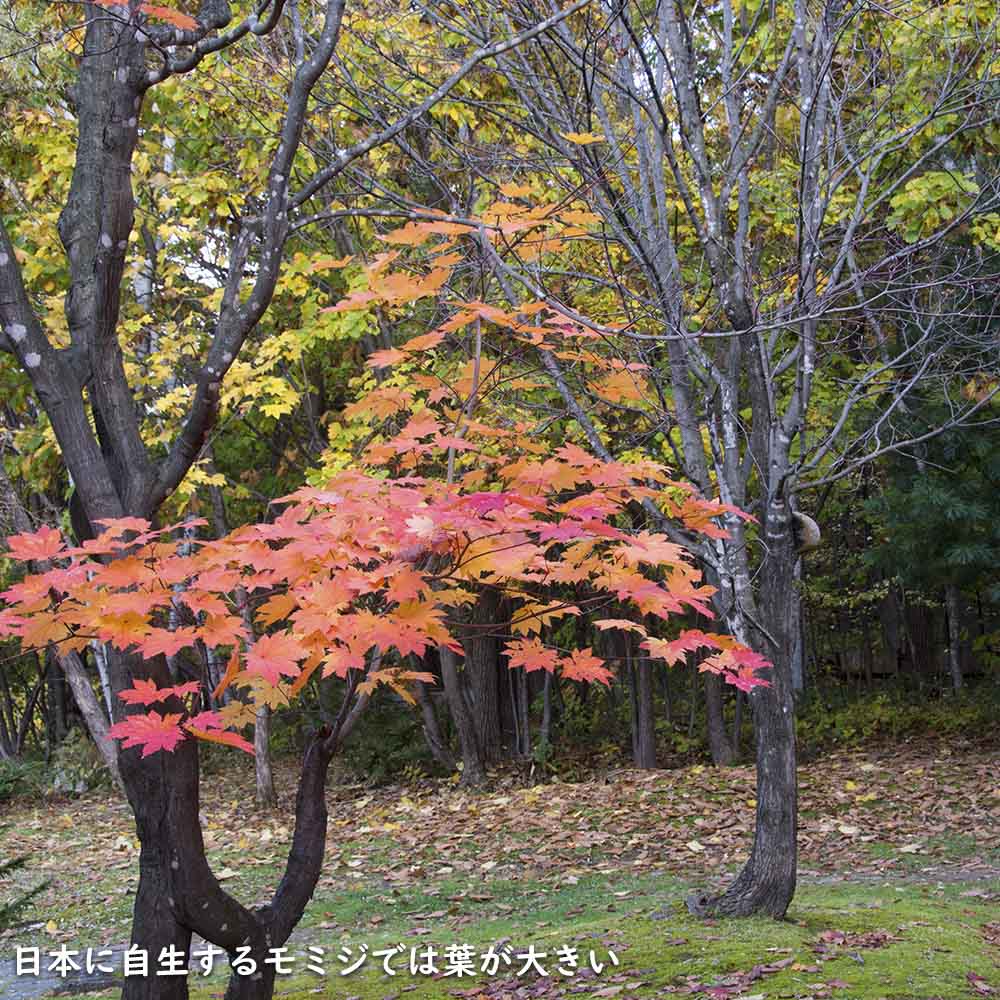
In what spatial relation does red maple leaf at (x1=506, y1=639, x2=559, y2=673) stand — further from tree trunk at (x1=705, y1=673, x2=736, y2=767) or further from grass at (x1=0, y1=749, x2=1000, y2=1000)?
tree trunk at (x1=705, y1=673, x2=736, y2=767)

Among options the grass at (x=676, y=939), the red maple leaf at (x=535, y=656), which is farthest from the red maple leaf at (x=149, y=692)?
the grass at (x=676, y=939)

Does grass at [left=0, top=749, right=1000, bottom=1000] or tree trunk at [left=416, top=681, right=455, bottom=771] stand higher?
tree trunk at [left=416, top=681, right=455, bottom=771]

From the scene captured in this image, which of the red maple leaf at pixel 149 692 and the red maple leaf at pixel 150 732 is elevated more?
the red maple leaf at pixel 149 692

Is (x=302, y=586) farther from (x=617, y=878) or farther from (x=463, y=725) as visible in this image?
(x=463, y=725)

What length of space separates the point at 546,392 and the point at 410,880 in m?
4.46

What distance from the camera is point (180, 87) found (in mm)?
9539

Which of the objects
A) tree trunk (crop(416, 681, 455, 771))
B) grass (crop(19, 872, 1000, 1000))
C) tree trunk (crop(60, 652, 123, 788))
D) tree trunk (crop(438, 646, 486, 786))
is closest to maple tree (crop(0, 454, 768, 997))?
grass (crop(19, 872, 1000, 1000))

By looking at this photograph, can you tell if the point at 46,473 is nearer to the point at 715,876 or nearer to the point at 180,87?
the point at 180,87

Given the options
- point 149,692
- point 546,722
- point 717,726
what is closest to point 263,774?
point 546,722

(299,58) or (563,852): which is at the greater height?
(299,58)

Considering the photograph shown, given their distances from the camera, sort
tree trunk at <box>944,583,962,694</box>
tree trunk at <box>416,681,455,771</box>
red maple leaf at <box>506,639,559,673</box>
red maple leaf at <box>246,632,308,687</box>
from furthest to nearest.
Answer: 1. tree trunk at <box>944,583,962,694</box>
2. tree trunk at <box>416,681,455,771</box>
3. red maple leaf at <box>506,639,559,673</box>
4. red maple leaf at <box>246,632,308,687</box>

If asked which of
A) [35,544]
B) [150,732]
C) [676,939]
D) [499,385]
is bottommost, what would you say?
[676,939]

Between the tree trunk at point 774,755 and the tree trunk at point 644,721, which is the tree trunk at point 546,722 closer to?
the tree trunk at point 644,721

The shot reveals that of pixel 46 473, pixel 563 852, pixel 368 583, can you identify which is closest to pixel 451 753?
pixel 563 852
